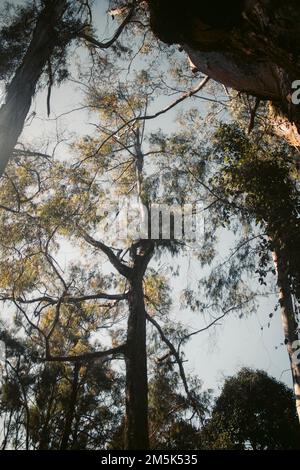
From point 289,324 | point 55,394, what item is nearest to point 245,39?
point 289,324

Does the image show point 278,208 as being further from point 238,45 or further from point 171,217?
point 171,217

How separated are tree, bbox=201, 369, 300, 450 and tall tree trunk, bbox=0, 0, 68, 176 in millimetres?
12345

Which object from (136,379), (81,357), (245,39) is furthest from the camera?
(136,379)

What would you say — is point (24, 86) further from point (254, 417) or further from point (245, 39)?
point (254, 417)

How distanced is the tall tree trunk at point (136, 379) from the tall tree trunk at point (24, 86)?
15.3 ft

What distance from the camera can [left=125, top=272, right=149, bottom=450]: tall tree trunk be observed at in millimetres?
6160

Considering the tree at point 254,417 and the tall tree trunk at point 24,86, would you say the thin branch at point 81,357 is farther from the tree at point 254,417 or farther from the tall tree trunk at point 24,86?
the tree at point 254,417

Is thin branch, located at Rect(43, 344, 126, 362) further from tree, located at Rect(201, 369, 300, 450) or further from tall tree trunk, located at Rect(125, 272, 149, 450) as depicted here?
tree, located at Rect(201, 369, 300, 450)

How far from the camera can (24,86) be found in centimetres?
430

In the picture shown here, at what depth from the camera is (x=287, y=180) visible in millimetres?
6379

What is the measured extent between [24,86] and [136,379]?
5.33m

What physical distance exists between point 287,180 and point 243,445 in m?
11.9

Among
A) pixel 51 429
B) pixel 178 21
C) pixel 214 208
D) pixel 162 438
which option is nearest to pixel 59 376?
pixel 51 429

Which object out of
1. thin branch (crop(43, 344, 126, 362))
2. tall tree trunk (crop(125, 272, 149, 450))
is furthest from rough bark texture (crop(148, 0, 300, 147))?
thin branch (crop(43, 344, 126, 362))
